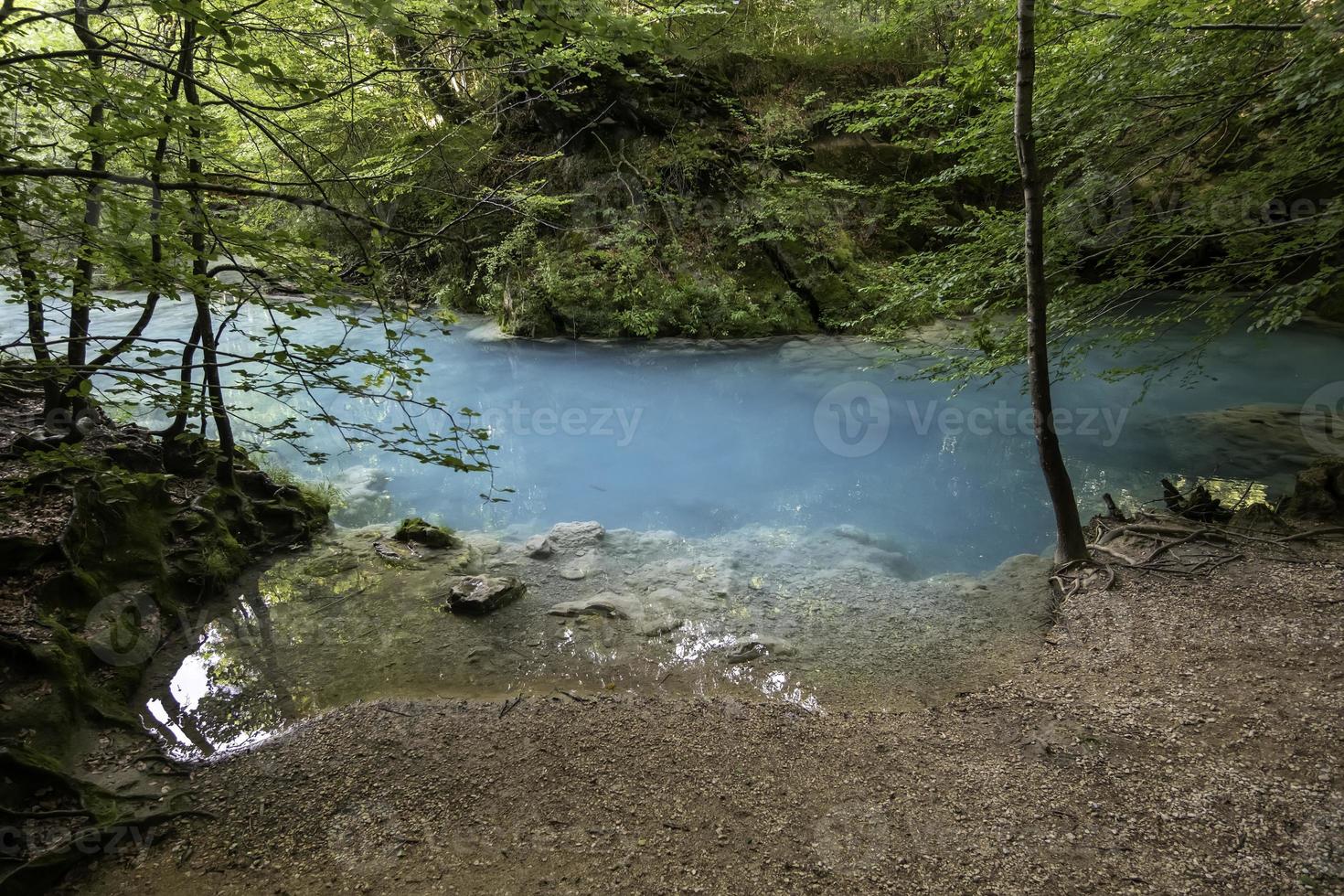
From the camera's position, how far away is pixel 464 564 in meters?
7.11

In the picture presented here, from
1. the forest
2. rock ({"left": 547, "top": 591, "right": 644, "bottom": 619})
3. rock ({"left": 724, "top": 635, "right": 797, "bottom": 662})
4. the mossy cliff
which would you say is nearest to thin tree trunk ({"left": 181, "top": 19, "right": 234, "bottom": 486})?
the forest

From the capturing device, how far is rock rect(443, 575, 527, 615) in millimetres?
6043

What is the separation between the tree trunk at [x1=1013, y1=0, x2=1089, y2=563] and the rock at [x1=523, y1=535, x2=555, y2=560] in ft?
17.3

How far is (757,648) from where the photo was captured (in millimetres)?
5523

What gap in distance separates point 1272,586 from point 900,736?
3587mm

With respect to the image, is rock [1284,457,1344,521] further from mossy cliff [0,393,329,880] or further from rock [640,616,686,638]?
mossy cliff [0,393,329,880]

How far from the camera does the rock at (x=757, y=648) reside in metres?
5.43

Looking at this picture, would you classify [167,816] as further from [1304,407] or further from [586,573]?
[1304,407]

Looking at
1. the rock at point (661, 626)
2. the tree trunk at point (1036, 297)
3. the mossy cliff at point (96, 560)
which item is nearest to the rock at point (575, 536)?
the rock at point (661, 626)

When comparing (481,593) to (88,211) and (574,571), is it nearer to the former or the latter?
(574,571)

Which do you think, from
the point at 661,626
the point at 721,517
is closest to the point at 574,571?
the point at 661,626

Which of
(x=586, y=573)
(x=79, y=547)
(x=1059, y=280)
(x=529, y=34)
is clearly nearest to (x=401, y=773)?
(x=586, y=573)

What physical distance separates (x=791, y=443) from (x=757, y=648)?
6.66 metres

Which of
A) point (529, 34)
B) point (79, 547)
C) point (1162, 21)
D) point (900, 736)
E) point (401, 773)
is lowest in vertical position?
point (900, 736)
